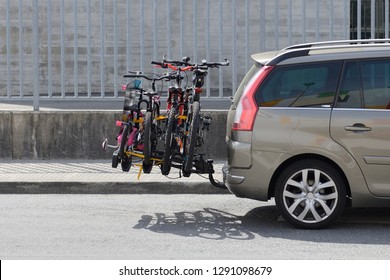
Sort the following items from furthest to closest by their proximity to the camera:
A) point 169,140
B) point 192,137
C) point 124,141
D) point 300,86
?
point 124,141
point 169,140
point 192,137
point 300,86

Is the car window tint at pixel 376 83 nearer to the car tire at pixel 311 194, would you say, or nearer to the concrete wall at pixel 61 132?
the car tire at pixel 311 194

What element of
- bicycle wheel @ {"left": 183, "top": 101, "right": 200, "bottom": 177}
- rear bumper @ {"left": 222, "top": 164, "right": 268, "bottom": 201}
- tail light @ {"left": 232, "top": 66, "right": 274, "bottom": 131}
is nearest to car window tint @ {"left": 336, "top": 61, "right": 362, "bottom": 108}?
tail light @ {"left": 232, "top": 66, "right": 274, "bottom": 131}

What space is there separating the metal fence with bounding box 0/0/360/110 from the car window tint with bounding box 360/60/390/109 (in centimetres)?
429

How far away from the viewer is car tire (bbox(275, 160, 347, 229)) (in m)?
8.78

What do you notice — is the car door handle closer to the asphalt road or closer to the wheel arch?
the wheel arch

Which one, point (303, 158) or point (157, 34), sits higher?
point (157, 34)

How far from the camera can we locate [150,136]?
974 centimetres

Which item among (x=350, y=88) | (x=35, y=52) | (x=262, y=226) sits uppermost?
(x=35, y=52)

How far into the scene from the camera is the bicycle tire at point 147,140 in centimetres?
965

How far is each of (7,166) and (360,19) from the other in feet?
16.4

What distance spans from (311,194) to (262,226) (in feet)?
2.07

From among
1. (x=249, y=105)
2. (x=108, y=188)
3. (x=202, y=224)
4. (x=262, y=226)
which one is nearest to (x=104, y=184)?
(x=108, y=188)

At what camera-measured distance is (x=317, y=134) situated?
8.80 meters

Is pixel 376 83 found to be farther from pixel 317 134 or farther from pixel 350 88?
pixel 317 134
